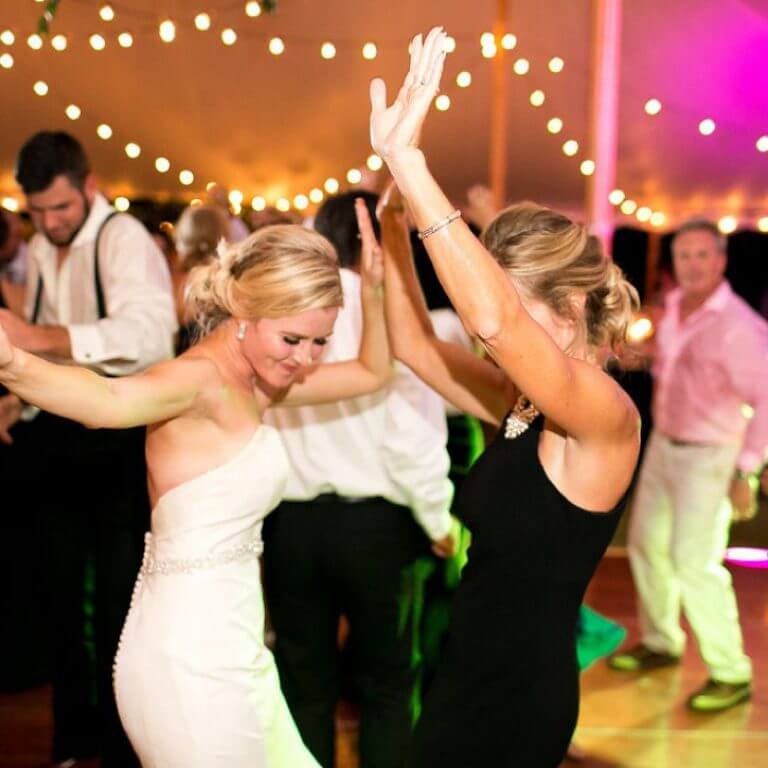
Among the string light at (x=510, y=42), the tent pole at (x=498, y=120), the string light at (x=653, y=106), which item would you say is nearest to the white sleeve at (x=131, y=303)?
the tent pole at (x=498, y=120)

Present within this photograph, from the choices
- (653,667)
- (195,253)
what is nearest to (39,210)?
(195,253)

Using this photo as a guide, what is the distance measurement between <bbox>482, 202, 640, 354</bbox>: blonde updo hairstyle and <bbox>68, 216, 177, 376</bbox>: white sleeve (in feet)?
4.27

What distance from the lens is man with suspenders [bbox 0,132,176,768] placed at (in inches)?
105

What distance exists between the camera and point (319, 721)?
248cm

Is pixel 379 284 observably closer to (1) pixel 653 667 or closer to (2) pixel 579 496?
(2) pixel 579 496

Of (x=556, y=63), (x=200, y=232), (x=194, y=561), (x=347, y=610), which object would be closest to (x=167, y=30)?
(x=556, y=63)

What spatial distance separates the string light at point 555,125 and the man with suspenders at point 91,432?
324cm

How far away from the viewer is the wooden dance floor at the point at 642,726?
302 centimetres

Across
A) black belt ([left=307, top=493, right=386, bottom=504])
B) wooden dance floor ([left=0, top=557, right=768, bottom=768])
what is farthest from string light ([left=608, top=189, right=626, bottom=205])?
black belt ([left=307, top=493, right=386, bottom=504])

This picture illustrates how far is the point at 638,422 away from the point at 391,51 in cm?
421

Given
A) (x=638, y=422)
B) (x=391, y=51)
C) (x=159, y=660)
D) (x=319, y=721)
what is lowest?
(x=319, y=721)

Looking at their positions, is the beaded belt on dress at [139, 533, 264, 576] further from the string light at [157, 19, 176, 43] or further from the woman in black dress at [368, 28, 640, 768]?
the string light at [157, 19, 176, 43]

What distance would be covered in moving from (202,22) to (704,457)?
3414 mm

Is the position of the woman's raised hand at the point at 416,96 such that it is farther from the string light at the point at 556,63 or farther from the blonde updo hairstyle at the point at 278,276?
the string light at the point at 556,63
